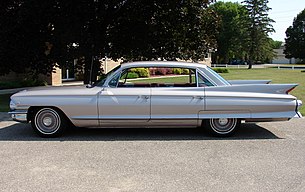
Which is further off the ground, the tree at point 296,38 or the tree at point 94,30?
the tree at point 296,38

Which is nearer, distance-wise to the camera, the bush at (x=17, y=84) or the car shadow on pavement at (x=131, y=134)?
the car shadow on pavement at (x=131, y=134)

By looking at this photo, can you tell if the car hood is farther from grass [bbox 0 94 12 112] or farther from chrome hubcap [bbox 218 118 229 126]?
grass [bbox 0 94 12 112]

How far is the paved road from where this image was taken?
4.41 m

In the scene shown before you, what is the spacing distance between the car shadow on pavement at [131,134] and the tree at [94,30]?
4952mm

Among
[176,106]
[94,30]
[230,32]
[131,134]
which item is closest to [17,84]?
[94,30]

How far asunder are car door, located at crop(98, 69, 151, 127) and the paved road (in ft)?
1.28

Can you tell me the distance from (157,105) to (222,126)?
1398mm

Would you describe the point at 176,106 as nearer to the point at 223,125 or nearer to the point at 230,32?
the point at 223,125

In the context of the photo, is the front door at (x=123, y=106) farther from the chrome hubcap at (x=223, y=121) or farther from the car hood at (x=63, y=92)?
the chrome hubcap at (x=223, y=121)

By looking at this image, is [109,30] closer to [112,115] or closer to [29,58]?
[29,58]

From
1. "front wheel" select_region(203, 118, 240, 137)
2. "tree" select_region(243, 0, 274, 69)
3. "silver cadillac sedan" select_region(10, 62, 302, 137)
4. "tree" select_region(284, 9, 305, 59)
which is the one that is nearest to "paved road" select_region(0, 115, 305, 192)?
"front wheel" select_region(203, 118, 240, 137)

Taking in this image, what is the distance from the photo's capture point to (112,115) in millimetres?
6797

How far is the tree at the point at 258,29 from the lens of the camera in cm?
6450


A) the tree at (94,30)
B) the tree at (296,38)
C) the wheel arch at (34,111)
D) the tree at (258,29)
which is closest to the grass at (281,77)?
the tree at (94,30)
